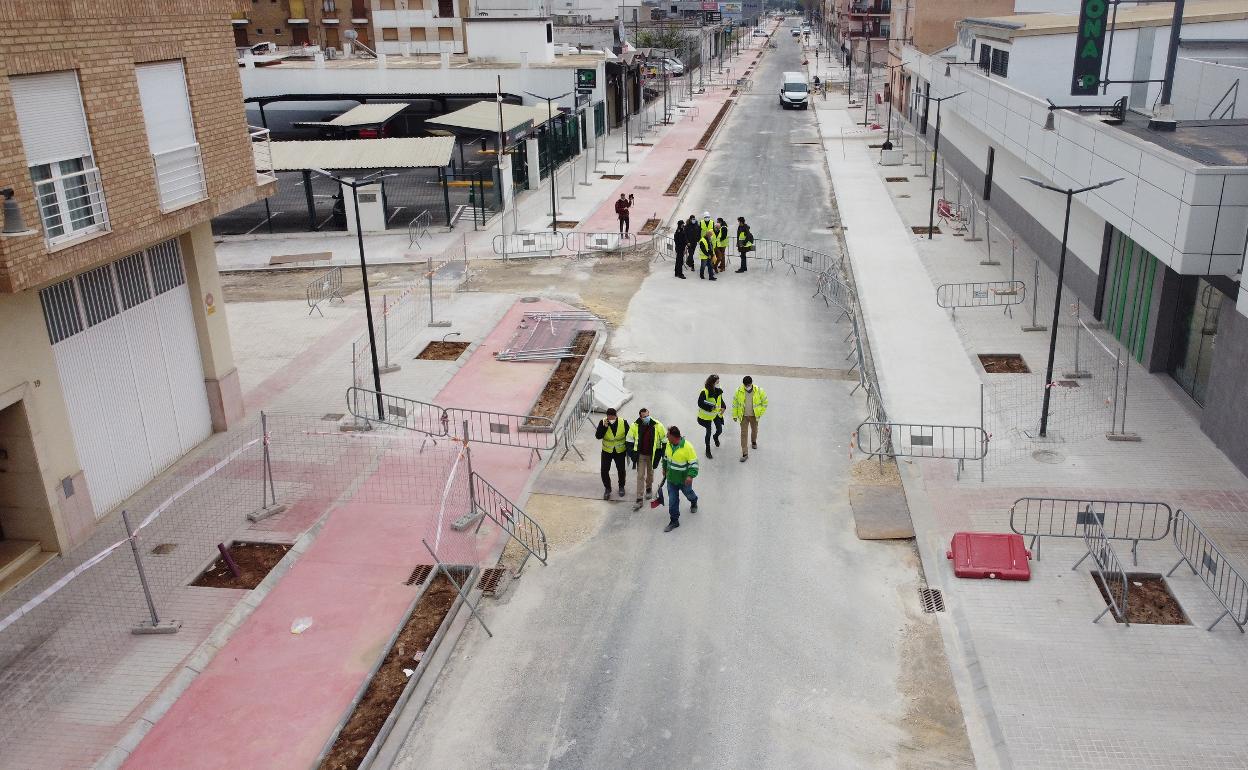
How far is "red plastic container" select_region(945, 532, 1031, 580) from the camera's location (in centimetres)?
1325

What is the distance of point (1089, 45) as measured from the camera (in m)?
24.6

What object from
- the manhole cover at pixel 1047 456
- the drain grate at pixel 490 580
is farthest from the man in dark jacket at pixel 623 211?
the drain grate at pixel 490 580

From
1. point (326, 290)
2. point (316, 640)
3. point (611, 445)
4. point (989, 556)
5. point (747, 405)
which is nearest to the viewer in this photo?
point (316, 640)

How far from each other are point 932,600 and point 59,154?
12.9 meters

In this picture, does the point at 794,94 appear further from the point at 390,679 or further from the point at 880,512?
the point at 390,679

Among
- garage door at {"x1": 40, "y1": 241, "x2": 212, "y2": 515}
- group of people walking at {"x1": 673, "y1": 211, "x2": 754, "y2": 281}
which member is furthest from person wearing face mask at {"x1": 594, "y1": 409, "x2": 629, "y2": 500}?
group of people walking at {"x1": 673, "y1": 211, "x2": 754, "y2": 281}

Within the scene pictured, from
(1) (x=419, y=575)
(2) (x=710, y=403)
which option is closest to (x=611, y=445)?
(2) (x=710, y=403)

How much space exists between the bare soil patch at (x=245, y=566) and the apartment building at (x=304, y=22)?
73.0 meters

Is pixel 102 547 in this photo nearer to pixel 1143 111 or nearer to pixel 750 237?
pixel 750 237

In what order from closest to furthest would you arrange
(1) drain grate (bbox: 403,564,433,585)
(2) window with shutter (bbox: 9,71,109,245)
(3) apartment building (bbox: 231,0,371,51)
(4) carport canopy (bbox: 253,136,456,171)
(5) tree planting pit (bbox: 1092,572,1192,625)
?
(5) tree planting pit (bbox: 1092,572,1192,625) → (2) window with shutter (bbox: 9,71,109,245) → (1) drain grate (bbox: 403,564,433,585) → (4) carport canopy (bbox: 253,136,456,171) → (3) apartment building (bbox: 231,0,371,51)

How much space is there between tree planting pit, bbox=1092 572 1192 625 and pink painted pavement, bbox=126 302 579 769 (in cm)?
841

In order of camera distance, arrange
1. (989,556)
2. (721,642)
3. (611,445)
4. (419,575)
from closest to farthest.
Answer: (721,642)
(989,556)
(419,575)
(611,445)

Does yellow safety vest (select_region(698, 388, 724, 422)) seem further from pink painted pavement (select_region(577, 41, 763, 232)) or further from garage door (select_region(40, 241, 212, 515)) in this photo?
pink painted pavement (select_region(577, 41, 763, 232))

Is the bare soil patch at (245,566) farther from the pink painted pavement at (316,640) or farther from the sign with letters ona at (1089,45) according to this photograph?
the sign with letters ona at (1089,45)
